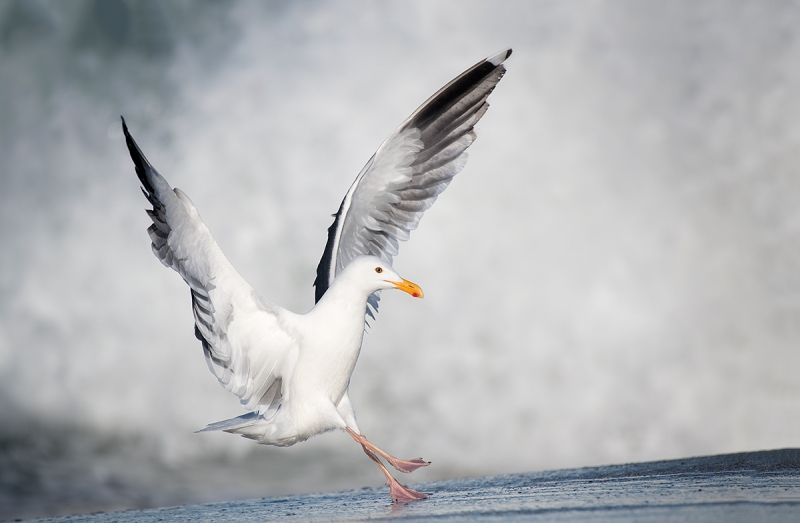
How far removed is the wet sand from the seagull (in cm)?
49

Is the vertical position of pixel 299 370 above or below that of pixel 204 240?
below

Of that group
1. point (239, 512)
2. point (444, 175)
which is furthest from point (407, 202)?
point (239, 512)

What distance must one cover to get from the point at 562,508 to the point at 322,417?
180cm

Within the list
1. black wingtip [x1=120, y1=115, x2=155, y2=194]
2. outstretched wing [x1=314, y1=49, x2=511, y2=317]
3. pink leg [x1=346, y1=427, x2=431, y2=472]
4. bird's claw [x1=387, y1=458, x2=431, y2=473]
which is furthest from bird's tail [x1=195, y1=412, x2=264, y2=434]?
black wingtip [x1=120, y1=115, x2=155, y2=194]

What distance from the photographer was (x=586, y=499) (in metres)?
3.80

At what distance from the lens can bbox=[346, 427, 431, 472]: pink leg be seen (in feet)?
15.2

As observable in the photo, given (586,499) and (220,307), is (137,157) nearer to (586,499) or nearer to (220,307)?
(220,307)

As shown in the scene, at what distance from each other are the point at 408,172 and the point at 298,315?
1479 millimetres

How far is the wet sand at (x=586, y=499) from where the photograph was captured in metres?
3.24

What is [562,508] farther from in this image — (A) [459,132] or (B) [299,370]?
(A) [459,132]

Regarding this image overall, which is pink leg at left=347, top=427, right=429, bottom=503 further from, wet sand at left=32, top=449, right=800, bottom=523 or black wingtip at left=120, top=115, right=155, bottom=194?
black wingtip at left=120, top=115, right=155, bottom=194

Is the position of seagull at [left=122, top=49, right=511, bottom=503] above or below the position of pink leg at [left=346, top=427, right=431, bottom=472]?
above

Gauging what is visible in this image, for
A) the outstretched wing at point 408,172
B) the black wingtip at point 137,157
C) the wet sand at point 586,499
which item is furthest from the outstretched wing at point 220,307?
the outstretched wing at point 408,172

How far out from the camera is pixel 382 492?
563 cm
